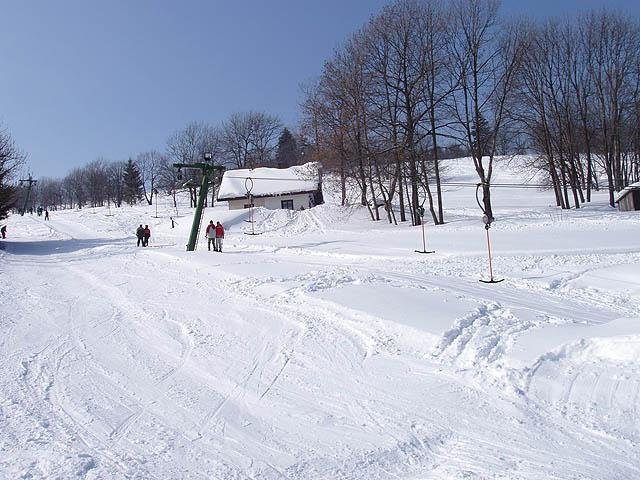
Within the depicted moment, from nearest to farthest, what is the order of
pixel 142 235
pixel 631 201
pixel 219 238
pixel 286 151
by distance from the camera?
1. pixel 219 238
2. pixel 142 235
3. pixel 631 201
4. pixel 286 151

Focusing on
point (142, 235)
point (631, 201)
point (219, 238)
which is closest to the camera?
point (219, 238)

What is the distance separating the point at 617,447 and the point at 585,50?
136 feet

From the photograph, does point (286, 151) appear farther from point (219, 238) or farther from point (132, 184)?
point (219, 238)

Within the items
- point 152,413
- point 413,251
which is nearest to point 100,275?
point 413,251

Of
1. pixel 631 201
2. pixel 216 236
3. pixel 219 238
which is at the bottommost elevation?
pixel 631 201

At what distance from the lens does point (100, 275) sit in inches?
685

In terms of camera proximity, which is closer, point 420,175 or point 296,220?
point 420,175

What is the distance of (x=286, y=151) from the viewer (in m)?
89.6

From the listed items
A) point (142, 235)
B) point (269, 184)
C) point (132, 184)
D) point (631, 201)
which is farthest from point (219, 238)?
point (132, 184)

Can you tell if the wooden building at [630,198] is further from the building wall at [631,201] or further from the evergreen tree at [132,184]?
the evergreen tree at [132,184]

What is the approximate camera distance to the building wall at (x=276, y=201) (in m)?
51.8

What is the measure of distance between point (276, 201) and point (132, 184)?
191 ft

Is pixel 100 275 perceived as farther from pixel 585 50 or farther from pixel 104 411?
pixel 585 50

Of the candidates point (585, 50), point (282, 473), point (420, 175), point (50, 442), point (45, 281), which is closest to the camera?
point (282, 473)
